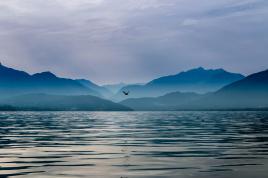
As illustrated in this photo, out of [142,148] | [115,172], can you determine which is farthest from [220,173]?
[142,148]

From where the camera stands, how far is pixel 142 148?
46.6 metres

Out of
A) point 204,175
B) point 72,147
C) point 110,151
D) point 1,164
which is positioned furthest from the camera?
point 72,147

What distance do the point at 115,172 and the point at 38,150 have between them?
1627cm

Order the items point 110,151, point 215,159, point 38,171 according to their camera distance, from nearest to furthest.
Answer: point 38,171
point 215,159
point 110,151

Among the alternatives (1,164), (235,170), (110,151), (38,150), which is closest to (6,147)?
(38,150)

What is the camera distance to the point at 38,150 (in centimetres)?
4488

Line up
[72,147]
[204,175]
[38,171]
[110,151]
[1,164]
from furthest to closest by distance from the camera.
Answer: [72,147] → [110,151] → [1,164] → [38,171] → [204,175]

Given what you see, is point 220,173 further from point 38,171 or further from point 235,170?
point 38,171

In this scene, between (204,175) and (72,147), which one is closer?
(204,175)

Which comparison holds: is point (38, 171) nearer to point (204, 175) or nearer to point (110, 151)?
point (204, 175)

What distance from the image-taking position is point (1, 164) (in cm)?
3450

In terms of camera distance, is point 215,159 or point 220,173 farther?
point 215,159

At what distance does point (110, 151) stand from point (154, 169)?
12.8 meters

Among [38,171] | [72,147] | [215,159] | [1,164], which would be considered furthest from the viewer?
[72,147]
